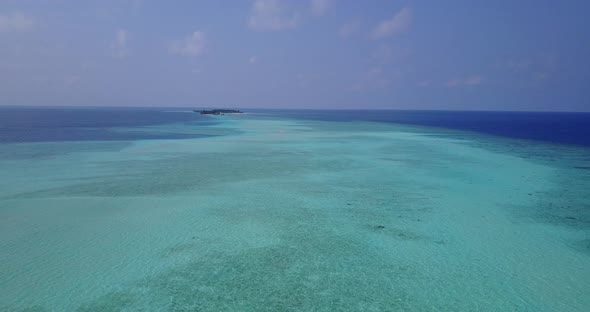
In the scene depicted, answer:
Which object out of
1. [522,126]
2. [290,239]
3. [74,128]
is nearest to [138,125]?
[74,128]

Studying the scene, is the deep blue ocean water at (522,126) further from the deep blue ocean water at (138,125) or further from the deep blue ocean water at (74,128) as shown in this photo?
the deep blue ocean water at (74,128)

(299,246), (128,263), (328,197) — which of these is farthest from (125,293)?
(328,197)

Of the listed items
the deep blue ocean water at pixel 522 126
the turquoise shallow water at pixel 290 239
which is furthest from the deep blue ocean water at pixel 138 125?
the turquoise shallow water at pixel 290 239

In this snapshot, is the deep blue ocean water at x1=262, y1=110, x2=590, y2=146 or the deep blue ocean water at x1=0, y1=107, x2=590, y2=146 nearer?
the deep blue ocean water at x1=0, y1=107, x2=590, y2=146

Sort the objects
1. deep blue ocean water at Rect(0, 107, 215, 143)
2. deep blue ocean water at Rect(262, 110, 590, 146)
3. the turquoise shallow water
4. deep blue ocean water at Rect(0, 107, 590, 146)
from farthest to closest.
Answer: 1. deep blue ocean water at Rect(262, 110, 590, 146)
2. deep blue ocean water at Rect(0, 107, 590, 146)
3. deep blue ocean water at Rect(0, 107, 215, 143)
4. the turquoise shallow water

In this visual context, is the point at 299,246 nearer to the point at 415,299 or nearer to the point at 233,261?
the point at 233,261

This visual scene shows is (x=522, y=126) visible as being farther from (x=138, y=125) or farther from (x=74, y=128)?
(x=74, y=128)

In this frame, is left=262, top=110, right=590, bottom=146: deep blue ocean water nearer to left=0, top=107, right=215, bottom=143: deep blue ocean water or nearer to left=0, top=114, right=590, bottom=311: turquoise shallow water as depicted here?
left=0, top=114, right=590, bottom=311: turquoise shallow water

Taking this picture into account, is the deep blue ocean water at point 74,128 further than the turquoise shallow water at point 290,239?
Yes

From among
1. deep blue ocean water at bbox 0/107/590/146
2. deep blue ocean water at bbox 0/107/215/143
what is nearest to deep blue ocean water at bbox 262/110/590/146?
deep blue ocean water at bbox 0/107/590/146
